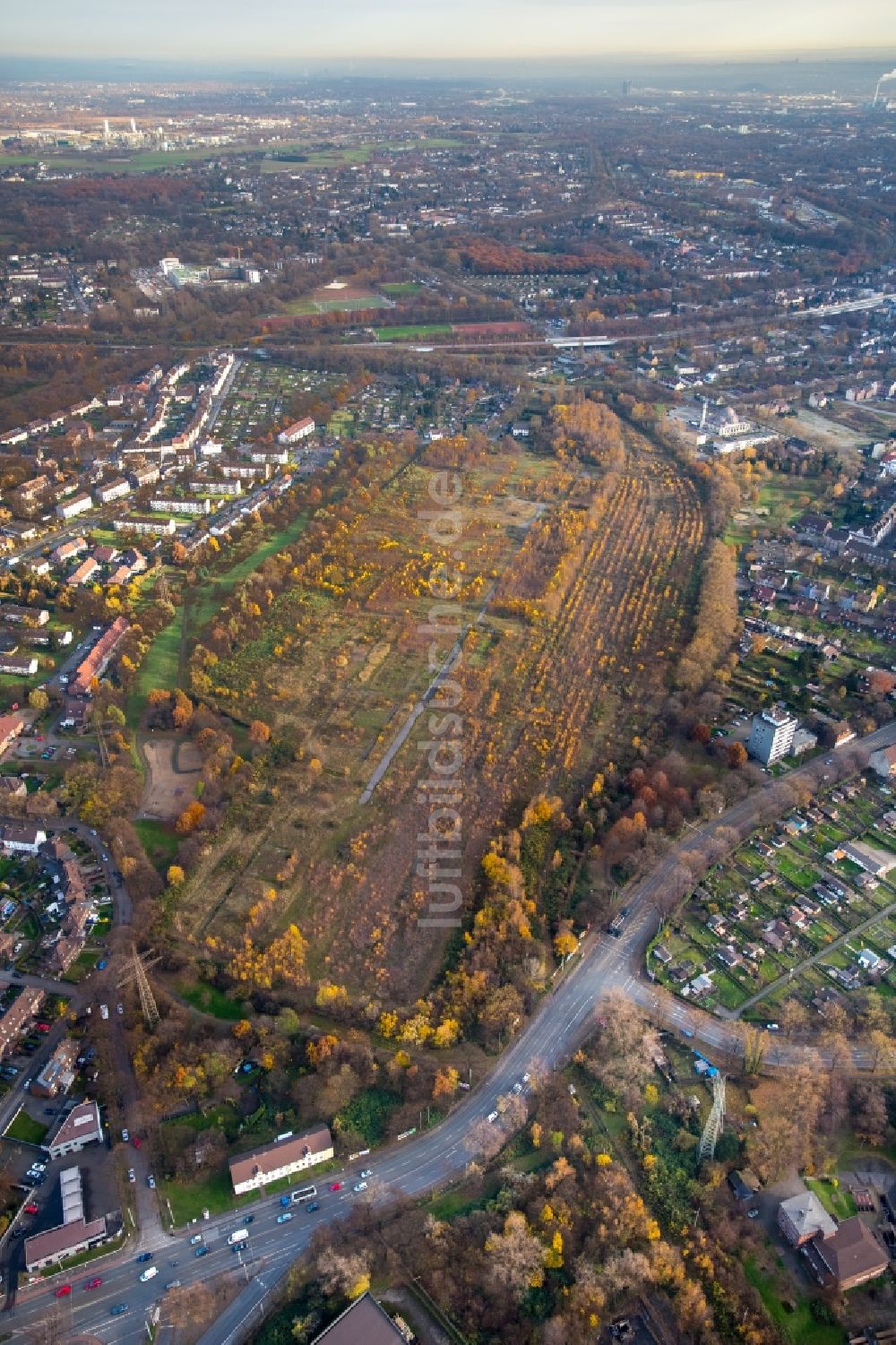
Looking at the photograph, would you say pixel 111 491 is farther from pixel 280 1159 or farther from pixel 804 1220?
pixel 804 1220

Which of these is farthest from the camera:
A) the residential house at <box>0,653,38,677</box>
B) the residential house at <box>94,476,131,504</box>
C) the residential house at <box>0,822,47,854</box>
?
the residential house at <box>94,476,131,504</box>

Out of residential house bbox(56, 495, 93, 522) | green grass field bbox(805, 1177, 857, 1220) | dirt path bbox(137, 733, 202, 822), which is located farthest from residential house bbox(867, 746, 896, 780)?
residential house bbox(56, 495, 93, 522)

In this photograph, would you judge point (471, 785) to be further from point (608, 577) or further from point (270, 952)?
point (608, 577)

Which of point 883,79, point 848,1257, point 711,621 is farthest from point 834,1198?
point 883,79

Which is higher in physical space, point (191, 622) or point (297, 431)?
point (297, 431)

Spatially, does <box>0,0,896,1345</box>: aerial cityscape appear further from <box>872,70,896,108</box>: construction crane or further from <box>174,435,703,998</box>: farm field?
<box>872,70,896,108</box>: construction crane

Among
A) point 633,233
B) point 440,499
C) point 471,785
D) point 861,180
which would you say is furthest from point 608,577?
point 861,180

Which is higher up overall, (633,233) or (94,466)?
(633,233)
